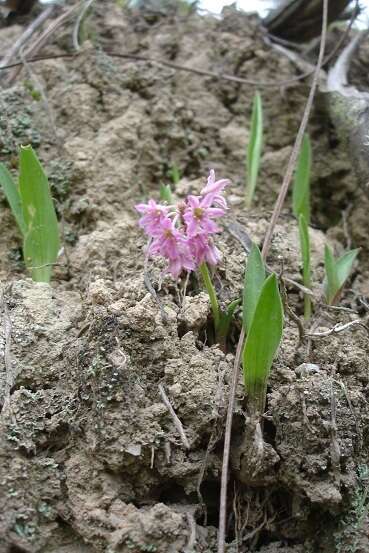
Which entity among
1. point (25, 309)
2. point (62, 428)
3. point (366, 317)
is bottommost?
point (366, 317)

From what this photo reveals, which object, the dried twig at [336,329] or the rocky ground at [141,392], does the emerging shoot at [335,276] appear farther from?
the dried twig at [336,329]

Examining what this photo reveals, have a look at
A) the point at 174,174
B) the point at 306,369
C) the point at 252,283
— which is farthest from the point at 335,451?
the point at 174,174

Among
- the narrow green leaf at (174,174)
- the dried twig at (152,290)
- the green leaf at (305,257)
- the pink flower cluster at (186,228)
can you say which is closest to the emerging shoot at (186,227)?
the pink flower cluster at (186,228)

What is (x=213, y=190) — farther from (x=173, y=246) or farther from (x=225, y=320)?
(x=225, y=320)

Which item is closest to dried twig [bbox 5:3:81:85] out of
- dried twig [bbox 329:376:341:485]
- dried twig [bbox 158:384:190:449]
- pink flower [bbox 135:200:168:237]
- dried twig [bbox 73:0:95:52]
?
dried twig [bbox 73:0:95:52]

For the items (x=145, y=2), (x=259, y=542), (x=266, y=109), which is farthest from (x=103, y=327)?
(x=145, y=2)

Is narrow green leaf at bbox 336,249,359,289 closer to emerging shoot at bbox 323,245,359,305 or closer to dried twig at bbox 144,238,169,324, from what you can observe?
emerging shoot at bbox 323,245,359,305

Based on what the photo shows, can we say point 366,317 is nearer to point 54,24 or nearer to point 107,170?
point 107,170
